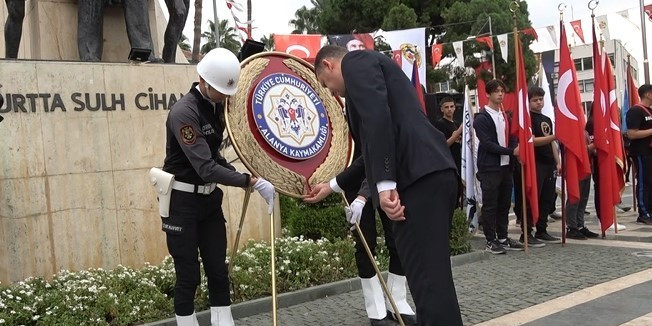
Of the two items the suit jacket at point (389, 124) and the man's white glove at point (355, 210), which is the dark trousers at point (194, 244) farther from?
the suit jacket at point (389, 124)

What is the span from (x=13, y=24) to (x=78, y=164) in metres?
1.84

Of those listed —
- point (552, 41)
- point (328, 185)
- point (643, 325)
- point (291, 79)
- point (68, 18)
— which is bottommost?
point (643, 325)

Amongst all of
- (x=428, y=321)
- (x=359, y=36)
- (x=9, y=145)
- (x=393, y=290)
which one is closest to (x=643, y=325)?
(x=393, y=290)

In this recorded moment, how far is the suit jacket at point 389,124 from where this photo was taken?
9.54ft

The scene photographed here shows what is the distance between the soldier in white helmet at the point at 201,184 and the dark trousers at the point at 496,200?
3990mm

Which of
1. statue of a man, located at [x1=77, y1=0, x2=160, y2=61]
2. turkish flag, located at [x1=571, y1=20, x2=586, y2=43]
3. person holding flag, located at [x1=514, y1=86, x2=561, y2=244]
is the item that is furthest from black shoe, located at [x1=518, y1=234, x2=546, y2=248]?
turkish flag, located at [x1=571, y1=20, x2=586, y2=43]

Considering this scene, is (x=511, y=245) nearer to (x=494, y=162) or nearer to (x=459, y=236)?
(x=459, y=236)

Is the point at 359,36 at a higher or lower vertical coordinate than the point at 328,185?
higher

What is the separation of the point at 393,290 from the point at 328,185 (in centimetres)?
119

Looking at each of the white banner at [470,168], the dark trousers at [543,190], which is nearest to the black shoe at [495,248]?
the dark trousers at [543,190]

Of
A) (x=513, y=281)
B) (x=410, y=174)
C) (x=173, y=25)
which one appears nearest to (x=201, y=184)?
(x=410, y=174)

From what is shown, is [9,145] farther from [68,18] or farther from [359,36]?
[359,36]

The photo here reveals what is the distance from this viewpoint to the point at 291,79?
14.0ft

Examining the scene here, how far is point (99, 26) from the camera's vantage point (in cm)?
692
